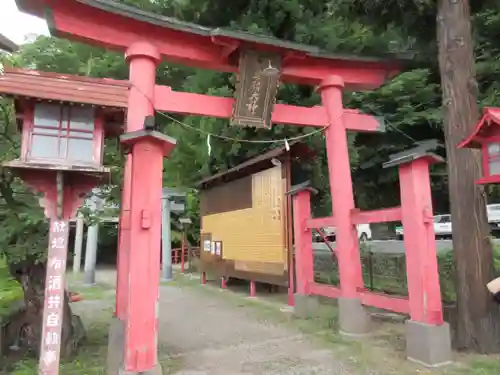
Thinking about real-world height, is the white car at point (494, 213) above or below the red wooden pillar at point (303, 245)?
above

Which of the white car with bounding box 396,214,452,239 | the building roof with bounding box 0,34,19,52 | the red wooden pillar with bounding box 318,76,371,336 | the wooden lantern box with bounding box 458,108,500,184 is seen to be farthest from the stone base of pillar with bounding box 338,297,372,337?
the white car with bounding box 396,214,452,239

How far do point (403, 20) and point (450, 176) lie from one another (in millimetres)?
3024

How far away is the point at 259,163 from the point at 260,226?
5.51 ft

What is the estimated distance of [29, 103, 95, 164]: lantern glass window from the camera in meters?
4.50

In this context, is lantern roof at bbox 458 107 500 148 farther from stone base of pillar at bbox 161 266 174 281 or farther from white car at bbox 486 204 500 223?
white car at bbox 486 204 500 223

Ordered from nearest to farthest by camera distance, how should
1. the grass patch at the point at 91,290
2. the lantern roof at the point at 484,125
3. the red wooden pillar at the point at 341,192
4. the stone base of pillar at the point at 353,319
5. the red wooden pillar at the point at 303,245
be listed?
the lantern roof at the point at 484,125 → the stone base of pillar at the point at 353,319 → the red wooden pillar at the point at 341,192 → the red wooden pillar at the point at 303,245 → the grass patch at the point at 91,290

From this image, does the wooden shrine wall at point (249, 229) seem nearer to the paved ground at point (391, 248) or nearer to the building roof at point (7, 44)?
the paved ground at point (391, 248)

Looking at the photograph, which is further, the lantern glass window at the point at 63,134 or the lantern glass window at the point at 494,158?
the lantern glass window at the point at 494,158

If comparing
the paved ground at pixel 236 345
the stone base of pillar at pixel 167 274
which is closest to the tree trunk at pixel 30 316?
the paved ground at pixel 236 345

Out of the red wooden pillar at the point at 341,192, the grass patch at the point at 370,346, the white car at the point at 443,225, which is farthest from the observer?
the white car at the point at 443,225

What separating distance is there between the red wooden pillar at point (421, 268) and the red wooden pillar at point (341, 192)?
1581 millimetres

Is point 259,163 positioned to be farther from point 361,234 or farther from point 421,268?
point 361,234

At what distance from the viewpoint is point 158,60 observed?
6.52 meters

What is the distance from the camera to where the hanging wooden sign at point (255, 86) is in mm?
6871
